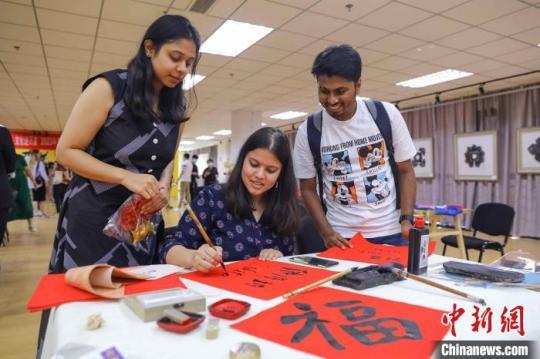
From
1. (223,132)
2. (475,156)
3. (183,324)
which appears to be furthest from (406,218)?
(223,132)

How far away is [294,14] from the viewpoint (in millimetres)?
3666

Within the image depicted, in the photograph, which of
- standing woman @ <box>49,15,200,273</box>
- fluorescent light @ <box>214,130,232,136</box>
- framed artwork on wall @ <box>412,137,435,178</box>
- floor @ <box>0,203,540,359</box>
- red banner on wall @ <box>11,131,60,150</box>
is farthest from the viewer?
red banner on wall @ <box>11,131,60,150</box>

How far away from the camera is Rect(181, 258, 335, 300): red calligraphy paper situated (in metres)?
0.85

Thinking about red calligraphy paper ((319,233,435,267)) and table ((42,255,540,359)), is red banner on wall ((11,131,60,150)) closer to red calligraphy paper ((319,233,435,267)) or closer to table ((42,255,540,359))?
red calligraphy paper ((319,233,435,267))

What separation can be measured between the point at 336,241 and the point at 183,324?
0.89 m

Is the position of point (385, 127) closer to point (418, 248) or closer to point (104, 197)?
point (418, 248)

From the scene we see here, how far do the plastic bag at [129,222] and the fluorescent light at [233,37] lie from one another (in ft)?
10.9

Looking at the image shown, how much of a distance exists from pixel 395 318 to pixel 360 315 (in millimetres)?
61

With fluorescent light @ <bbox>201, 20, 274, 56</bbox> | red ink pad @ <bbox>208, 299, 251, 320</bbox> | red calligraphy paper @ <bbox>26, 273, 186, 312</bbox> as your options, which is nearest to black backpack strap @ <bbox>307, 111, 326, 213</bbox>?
red calligraphy paper @ <bbox>26, 273, 186, 312</bbox>

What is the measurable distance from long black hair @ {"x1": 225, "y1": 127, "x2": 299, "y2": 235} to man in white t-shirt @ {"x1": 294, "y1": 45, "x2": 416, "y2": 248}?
174 mm

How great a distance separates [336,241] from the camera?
1.40 meters

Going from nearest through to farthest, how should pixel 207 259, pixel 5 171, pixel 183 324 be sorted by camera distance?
pixel 183 324 < pixel 207 259 < pixel 5 171

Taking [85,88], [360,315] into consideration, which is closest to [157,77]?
[85,88]

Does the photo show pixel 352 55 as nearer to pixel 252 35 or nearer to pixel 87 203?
pixel 87 203
